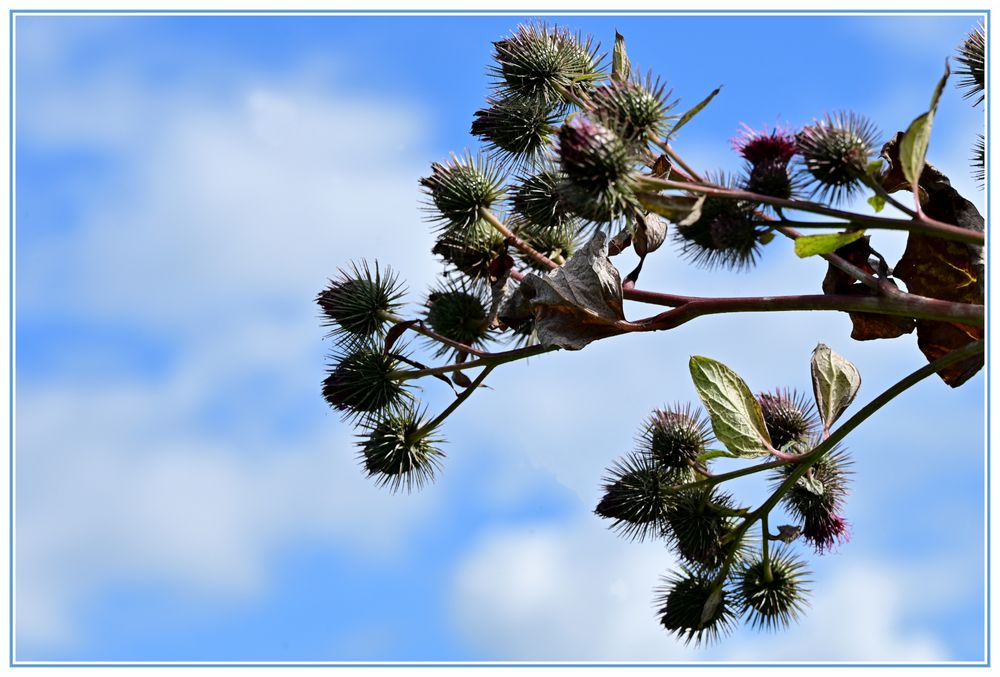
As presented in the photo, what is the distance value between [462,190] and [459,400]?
106cm

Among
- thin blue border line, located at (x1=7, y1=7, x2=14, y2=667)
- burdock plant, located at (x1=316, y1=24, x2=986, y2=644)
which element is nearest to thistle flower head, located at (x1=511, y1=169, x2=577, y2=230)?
burdock plant, located at (x1=316, y1=24, x2=986, y2=644)

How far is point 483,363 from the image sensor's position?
228 inches

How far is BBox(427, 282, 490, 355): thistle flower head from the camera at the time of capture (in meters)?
5.96

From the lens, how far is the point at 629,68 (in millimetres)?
5688

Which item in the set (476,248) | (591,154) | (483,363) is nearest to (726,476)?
(483,363)

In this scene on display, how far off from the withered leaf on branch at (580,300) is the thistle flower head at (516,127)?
0.96 meters

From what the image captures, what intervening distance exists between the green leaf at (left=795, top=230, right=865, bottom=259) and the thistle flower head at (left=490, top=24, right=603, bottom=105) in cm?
167

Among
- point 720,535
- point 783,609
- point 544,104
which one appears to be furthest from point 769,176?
point 783,609

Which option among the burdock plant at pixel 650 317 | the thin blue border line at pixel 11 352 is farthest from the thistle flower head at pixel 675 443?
the thin blue border line at pixel 11 352

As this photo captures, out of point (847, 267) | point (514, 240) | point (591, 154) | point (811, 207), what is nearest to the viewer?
point (591, 154)

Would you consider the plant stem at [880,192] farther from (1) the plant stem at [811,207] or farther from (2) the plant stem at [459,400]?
(2) the plant stem at [459,400]

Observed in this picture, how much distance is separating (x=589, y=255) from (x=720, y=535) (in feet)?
5.46

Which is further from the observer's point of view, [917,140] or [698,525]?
[698,525]

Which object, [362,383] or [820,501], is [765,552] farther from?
[362,383]
